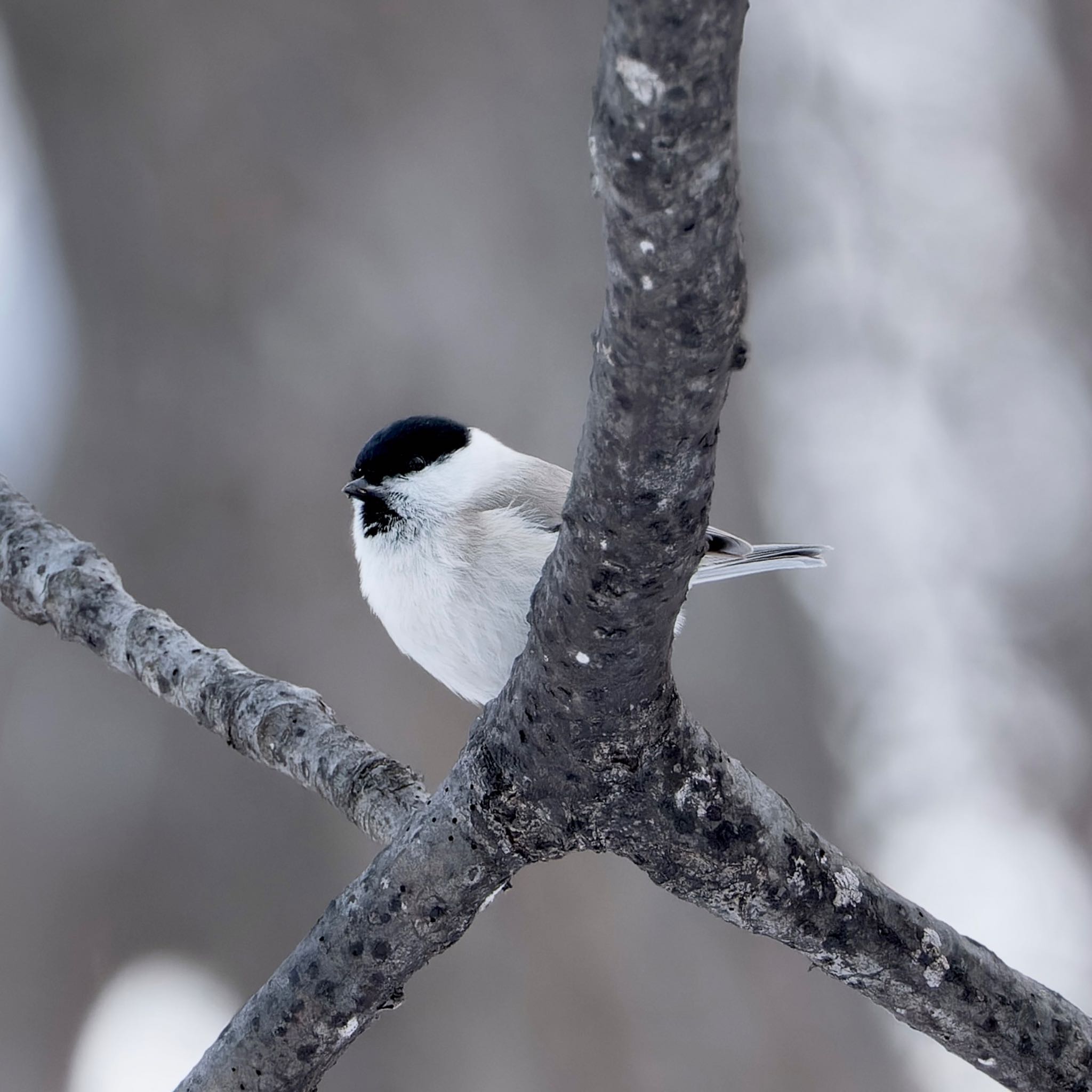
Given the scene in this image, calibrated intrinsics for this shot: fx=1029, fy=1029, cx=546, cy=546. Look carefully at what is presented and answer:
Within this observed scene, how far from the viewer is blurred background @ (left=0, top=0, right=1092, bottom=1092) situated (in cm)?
202

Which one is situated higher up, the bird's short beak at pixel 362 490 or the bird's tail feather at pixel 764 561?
the bird's tail feather at pixel 764 561

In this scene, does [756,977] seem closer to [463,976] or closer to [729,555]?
[463,976]

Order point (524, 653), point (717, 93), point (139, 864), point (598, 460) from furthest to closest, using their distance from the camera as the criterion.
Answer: point (139, 864) < point (524, 653) < point (598, 460) < point (717, 93)

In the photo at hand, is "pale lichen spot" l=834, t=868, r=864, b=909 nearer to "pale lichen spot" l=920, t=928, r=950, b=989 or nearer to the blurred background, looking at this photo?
"pale lichen spot" l=920, t=928, r=950, b=989

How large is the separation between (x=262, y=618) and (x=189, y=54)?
123 cm

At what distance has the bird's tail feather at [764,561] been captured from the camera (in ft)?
5.11

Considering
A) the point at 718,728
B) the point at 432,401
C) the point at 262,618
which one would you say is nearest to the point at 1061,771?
the point at 718,728

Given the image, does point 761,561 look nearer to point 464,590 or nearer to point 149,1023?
point 464,590

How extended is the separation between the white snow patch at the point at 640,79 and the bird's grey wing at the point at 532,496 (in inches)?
34.7

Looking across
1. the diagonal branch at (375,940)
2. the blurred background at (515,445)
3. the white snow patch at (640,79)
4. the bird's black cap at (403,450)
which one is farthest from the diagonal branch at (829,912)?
the blurred background at (515,445)

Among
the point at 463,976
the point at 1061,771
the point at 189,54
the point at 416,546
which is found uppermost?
the point at 1061,771

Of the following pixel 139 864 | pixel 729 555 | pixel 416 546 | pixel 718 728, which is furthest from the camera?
pixel 718 728

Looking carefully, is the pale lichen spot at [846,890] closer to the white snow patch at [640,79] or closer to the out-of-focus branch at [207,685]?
the out-of-focus branch at [207,685]

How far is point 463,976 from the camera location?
209cm
